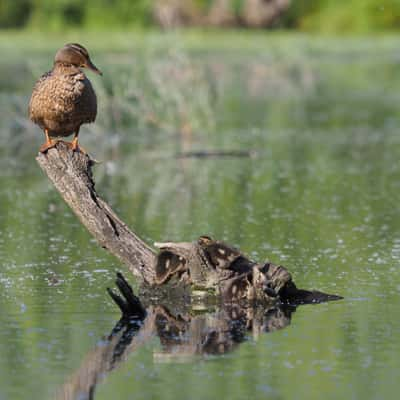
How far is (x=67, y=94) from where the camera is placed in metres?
7.67

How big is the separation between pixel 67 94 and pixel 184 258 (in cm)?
115

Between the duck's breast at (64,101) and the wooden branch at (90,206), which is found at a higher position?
the duck's breast at (64,101)

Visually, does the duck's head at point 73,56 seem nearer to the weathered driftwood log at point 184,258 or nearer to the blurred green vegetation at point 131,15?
the weathered driftwood log at point 184,258

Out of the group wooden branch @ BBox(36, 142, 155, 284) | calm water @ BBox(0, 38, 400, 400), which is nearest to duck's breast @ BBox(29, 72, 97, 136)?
wooden branch @ BBox(36, 142, 155, 284)

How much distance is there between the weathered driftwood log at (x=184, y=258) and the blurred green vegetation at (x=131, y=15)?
3058cm

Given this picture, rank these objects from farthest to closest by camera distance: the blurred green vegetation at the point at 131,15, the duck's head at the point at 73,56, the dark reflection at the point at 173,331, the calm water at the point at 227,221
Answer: the blurred green vegetation at the point at 131,15 → the duck's head at the point at 73,56 → the dark reflection at the point at 173,331 → the calm water at the point at 227,221

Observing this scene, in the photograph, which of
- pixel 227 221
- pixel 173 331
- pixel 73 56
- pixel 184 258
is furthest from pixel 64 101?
pixel 227 221

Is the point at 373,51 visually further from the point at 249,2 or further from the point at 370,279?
the point at 370,279

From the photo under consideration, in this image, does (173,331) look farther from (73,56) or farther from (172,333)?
(73,56)

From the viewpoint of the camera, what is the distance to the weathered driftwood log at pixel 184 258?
7.60m

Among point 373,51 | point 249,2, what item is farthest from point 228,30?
point 373,51

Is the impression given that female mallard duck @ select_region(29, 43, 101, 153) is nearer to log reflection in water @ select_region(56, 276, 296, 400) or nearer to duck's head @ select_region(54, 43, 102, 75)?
duck's head @ select_region(54, 43, 102, 75)

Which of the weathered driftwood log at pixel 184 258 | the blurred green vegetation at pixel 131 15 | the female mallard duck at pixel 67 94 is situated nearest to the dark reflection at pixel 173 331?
the weathered driftwood log at pixel 184 258

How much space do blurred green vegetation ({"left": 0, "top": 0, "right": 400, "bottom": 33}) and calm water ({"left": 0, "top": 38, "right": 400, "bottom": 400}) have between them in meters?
13.2
